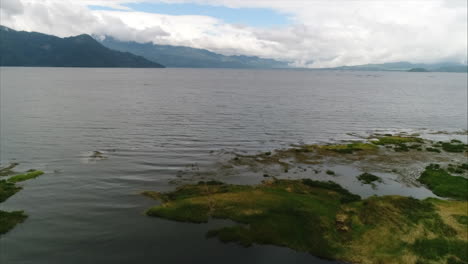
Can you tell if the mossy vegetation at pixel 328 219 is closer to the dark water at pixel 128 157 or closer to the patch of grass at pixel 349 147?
the dark water at pixel 128 157

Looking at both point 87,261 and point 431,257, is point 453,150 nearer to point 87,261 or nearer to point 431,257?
point 431,257

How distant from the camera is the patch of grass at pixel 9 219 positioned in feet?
92.0

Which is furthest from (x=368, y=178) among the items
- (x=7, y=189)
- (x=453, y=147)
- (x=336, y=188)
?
(x=7, y=189)

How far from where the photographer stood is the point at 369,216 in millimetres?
30531

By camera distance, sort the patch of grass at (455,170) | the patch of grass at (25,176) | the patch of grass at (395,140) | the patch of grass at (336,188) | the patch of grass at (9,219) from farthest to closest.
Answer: the patch of grass at (395,140)
the patch of grass at (455,170)
the patch of grass at (25,176)
the patch of grass at (336,188)
the patch of grass at (9,219)

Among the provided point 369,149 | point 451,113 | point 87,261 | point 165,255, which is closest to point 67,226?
point 87,261

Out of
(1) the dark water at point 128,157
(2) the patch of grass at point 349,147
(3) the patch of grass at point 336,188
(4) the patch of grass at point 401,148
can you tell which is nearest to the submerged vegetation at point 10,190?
(1) the dark water at point 128,157

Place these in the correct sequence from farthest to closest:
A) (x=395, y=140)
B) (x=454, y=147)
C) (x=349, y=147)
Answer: (x=395, y=140), (x=454, y=147), (x=349, y=147)

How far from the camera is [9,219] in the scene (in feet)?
96.6

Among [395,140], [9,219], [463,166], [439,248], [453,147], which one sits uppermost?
[395,140]

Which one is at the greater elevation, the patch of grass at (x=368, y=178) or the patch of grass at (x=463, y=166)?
the patch of grass at (x=463, y=166)

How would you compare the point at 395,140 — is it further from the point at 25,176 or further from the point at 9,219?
the point at 25,176

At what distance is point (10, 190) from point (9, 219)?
311 inches

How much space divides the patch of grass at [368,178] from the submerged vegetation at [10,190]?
137 ft
